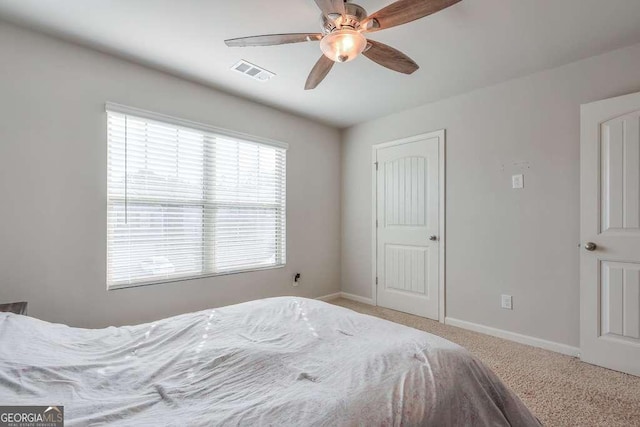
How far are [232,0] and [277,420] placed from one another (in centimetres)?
220

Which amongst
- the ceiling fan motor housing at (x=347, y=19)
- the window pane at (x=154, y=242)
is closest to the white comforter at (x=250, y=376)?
the window pane at (x=154, y=242)

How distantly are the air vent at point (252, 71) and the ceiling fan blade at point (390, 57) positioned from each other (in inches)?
45.6

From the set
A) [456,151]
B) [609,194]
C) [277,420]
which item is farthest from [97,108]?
[609,194]

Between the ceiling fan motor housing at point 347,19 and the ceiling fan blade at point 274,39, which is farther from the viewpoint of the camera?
the ceiling fan blade at point 274,39

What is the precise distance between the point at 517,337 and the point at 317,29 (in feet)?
10.5

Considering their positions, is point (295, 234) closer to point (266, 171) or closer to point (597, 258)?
point (266, 171)


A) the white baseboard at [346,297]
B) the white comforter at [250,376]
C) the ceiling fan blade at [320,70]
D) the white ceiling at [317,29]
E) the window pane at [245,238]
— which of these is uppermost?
the white ceiling at [317,29]

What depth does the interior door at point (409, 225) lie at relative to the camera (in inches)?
138

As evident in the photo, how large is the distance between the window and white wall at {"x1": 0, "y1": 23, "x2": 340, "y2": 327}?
0.11 metres

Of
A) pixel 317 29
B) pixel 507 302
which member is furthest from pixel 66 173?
pixel 507 302

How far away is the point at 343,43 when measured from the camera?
168 cm

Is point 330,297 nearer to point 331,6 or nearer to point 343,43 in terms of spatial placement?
point 343,43

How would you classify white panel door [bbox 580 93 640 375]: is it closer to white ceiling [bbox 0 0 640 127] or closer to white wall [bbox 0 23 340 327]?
white ceiling [bbox 0 0 640 127]

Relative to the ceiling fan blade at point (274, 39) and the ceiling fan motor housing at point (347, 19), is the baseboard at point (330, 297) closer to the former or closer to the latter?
the ceiling fan blade at point (274, 39)
